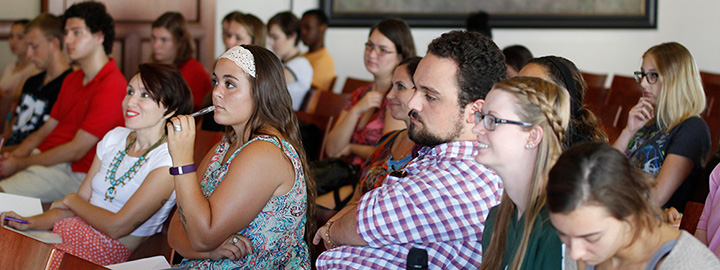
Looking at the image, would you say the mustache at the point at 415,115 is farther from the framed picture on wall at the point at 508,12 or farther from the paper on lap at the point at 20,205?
the framed picture on wall at the point at 508,12

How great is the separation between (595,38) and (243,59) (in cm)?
487

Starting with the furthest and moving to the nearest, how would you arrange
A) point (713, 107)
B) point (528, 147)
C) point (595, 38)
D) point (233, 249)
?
point (595, 38)
point (713, 107)
point (233, 249)
point (528, 147)

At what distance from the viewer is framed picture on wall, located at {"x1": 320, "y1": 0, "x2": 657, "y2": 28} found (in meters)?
6.15

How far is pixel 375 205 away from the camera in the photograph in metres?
1.71

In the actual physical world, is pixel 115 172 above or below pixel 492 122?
below

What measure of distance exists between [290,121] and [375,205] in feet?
1.74

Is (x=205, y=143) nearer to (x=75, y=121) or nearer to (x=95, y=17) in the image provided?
(x=75, y=121)

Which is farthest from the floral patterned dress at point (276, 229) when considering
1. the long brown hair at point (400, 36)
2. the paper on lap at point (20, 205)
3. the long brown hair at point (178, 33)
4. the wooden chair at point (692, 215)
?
the long brown hair at point (178, 33)

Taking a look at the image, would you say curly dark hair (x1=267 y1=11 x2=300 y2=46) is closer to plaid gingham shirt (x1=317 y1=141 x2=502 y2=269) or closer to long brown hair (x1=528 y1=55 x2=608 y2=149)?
long brown hair (x1=528 y1=55 x2=608 y2=149)

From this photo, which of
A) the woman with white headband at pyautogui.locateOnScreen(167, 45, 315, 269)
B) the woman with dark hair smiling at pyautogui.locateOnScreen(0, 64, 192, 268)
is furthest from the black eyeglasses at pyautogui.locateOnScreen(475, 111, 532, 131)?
the woman with dark hair smiling at pyautogui.locateOnScreen(0, 64, 192, 268)

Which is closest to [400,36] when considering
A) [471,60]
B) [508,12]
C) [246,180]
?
[471,60]

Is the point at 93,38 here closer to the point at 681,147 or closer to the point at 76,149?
the point at 76,149

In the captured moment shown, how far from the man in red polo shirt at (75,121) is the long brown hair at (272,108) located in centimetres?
145

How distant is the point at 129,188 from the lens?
8.13ft
